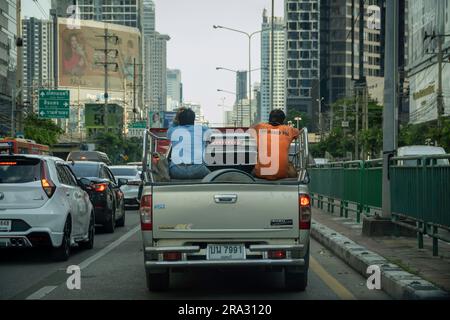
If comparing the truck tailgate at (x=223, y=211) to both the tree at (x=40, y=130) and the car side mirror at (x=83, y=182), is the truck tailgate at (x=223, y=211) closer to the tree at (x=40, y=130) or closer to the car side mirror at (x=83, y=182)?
the car side mirror at (x=83, y=182)

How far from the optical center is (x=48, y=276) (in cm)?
1107

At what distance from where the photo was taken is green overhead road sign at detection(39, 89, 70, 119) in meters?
57.3

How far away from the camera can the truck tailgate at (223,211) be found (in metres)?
8.64

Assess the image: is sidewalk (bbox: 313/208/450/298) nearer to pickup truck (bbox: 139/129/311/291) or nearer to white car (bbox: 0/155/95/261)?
pickup truck (bbox: 139/129/311/291)

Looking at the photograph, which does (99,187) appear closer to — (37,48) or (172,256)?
(172,256)

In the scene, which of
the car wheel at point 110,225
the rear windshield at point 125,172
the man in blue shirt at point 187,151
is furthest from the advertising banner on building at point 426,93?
the man in blue shirt at point 187,151

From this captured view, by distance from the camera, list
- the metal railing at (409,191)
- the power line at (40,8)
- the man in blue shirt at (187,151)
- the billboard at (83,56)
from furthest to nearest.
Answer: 1. the billboard at (83,56)
2. the power line at (40,8)
3. the metal railing at (409,191)
4. the man in blue shirt at (187,151)

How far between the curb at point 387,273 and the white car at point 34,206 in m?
4.33

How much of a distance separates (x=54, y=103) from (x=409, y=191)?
153 feet

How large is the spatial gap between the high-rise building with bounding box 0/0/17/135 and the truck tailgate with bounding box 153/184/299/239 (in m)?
80.1

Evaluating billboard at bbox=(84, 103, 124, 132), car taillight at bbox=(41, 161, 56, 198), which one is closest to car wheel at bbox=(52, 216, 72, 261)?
car taillight at bbox=(41, 161, 56, 198)

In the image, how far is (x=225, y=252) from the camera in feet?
28.7

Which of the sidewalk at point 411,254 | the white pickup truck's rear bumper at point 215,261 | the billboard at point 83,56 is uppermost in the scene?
the billboard at point 83,56
